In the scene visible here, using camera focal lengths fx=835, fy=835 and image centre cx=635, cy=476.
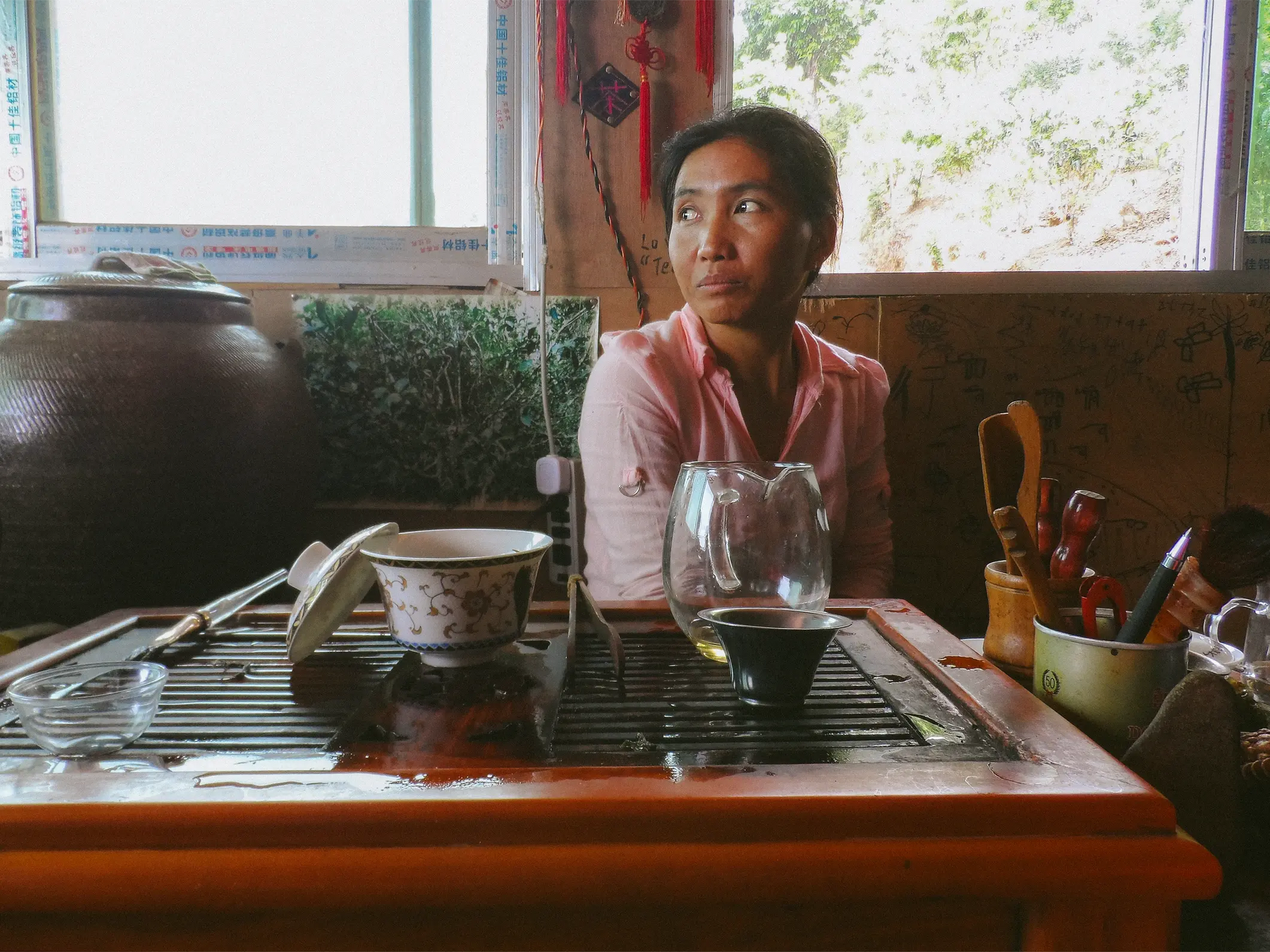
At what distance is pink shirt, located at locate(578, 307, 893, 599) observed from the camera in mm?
1458

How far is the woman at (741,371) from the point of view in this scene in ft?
4.95

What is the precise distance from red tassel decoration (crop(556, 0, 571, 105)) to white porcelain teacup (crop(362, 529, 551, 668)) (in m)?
1.35

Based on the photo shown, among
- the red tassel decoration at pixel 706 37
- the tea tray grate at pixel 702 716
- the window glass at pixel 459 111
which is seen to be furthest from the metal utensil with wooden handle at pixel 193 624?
the red tassel decoration at pixel 706 37

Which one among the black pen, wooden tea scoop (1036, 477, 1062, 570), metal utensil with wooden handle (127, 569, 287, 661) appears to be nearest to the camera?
the black pen

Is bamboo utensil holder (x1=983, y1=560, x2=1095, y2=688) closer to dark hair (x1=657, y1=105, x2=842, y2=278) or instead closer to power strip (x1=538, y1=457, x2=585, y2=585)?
dark hair (x1=657, y1=105, x2=842, y2=278)

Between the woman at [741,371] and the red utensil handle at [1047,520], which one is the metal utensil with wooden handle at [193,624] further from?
the red utensil handle at [1047,520]

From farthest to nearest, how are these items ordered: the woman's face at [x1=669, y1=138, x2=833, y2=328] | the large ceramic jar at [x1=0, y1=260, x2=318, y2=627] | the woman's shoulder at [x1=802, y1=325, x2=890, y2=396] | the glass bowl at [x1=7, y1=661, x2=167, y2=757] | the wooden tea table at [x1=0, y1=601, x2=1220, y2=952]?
the woman's shoulder at [x1=802, y1=325, x2=890, y2=396] → the woman's face at [x1=669, y1=138, x2=833, y2=328] → the large ceramic jar at [x1=0, y1=260, x2=318, y2=627] → the glass bowl at [x1=7, y1=661, x2=167, y2=757] → the wooden tea table at [x1=0, y1=601, x2=1220, y2=952]

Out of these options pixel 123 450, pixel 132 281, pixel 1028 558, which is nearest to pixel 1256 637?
pixel 1028 558

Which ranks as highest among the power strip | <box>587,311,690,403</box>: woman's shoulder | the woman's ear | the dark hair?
the dark hair

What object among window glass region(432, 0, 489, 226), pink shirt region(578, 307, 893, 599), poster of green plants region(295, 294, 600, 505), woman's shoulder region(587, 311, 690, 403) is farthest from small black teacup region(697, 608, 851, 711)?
window glass region(432, 0, 489, 226)

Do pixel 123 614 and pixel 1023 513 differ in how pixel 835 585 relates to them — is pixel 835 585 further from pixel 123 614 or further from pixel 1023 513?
pixel 123 614

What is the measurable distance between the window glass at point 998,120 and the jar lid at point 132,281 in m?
1.20

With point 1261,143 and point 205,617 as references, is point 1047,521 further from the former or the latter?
point 1261,143

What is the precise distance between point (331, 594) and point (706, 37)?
150 centimetres
